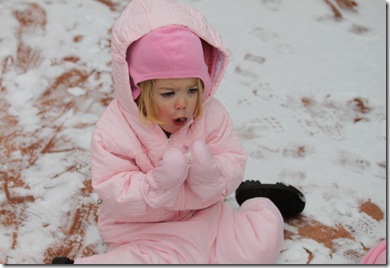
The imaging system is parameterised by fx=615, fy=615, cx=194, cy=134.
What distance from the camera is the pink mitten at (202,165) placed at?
115 centimetres

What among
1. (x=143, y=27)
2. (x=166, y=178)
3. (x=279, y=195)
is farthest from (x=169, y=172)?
(x=279, y=195)

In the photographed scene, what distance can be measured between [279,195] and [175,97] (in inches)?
17.4

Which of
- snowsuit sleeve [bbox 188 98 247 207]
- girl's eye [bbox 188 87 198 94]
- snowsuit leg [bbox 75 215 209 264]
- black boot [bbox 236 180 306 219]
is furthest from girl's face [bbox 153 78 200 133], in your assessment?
black boot [bbox 236 180 306 219]

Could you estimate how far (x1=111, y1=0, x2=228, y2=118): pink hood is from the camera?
3.60 feet

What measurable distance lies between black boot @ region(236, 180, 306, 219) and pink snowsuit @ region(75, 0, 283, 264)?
70 millimetres

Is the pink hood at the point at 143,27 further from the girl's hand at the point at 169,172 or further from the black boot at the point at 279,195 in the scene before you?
the black boot at the point at 279,195

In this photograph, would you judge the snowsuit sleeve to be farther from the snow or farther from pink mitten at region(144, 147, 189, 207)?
the snow

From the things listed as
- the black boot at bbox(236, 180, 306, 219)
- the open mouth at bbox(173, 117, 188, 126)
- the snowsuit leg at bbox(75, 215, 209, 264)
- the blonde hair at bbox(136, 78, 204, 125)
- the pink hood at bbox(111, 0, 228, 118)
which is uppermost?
the pink hood at bbox(111, 0, 228, 118)

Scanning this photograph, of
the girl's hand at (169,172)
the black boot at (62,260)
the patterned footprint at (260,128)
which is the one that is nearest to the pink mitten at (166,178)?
the girl's hand at (169,172)

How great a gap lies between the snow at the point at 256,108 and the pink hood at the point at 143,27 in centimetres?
43

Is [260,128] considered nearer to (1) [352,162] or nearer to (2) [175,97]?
(1) [352,162]

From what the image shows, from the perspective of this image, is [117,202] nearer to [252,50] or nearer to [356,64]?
[252,50]

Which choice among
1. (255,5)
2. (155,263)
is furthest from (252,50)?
(155,263)

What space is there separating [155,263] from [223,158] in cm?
25
